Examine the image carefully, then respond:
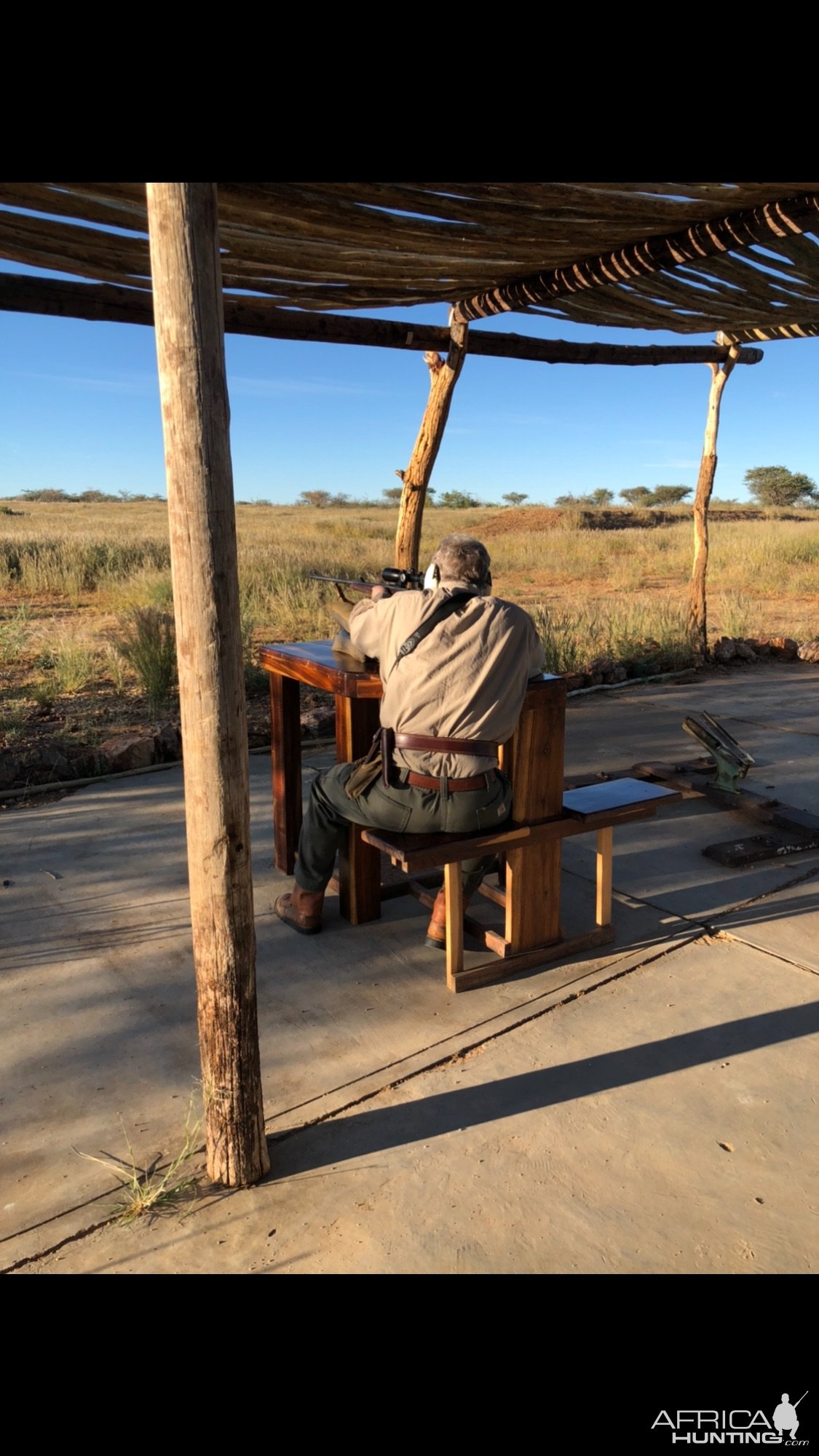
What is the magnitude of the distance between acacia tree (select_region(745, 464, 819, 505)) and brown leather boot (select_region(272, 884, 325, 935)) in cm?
5905

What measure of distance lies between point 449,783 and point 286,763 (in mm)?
1238

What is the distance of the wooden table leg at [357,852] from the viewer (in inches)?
148

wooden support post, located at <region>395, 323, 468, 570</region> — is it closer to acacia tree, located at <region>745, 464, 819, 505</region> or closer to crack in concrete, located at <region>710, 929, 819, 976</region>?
crack in concrete, located at <region>710, 929, 819, 976</region>

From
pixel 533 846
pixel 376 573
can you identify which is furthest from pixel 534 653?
pixel 376 573

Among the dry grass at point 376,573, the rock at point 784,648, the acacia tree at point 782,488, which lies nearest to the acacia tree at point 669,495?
the acacia tree at point 782,488

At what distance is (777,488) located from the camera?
56.9 meters

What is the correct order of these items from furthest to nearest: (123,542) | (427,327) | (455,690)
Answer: (123,542)
(427,327)
(455,690)

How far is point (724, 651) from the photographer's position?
959cm

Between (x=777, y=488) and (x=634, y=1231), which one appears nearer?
(x=634, y=1231)

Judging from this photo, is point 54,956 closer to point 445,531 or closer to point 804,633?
point 804,633
